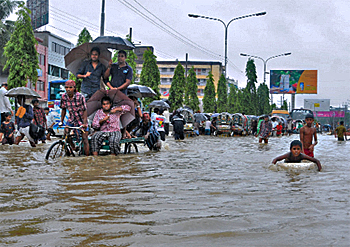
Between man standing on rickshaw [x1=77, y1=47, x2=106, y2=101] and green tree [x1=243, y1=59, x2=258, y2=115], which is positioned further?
green tree [x1=243, y1=59, x2=258, y2=115]

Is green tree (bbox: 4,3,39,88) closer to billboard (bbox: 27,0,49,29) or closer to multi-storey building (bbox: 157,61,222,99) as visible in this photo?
billboard (bbox: 27,0,49,29)

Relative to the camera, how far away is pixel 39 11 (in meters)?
52.0

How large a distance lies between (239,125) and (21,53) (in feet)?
57.4

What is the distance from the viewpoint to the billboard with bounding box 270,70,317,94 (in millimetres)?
72188

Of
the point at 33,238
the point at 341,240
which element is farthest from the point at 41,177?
the point at 341,240

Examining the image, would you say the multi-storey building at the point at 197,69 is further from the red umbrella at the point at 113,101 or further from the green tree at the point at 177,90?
the red umbrella at the point at 113,101

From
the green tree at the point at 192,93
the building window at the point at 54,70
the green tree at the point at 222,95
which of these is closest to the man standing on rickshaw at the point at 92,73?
the green tree at the point at 192,93

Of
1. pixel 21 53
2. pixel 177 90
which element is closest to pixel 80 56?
pixel 21 53

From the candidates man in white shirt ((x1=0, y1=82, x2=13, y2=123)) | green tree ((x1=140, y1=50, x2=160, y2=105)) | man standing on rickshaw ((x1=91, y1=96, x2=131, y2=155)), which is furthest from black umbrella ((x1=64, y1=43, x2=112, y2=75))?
green tree ((x1=140, y1=50, x2=160, y2=105))

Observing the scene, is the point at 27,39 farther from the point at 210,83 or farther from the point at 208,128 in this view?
the point at 210,83

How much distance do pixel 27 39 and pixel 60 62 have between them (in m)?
32.6

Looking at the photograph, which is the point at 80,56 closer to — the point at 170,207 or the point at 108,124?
the point at 108,124

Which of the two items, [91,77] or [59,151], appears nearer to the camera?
[59,151]

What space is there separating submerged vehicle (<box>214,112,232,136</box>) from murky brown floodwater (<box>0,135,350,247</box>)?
25571 millimetres
